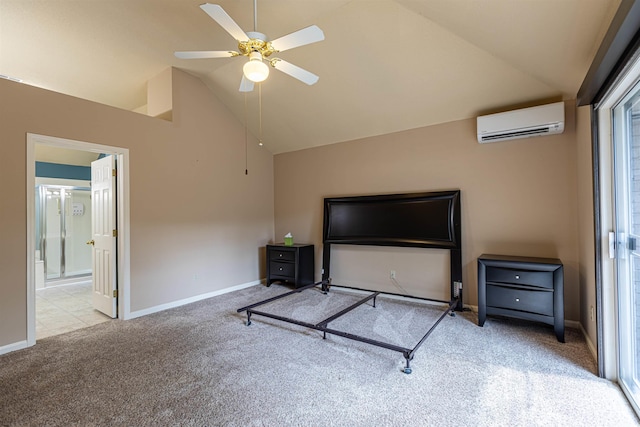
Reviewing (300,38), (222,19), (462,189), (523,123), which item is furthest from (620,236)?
(222,19)

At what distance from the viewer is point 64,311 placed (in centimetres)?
396

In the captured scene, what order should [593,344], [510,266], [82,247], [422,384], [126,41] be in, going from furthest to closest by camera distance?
[82,247] < [126,41] < [510,266] < [593,344] < [422,384]

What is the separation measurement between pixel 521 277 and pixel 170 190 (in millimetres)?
4397

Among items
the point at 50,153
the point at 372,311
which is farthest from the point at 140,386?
the point at 50,153

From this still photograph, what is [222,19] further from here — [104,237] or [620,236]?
[104,237]

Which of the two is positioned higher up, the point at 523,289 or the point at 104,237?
the point at 104,237

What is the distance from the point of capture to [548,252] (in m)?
3.28

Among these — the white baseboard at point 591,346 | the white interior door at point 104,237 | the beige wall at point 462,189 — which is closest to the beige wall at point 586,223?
the white baseboard at point 591,346

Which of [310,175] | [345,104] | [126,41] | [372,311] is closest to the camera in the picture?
[126,41]

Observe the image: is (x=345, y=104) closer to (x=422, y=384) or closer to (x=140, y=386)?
(x=422, y=384)

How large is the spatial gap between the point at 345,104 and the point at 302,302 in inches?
114

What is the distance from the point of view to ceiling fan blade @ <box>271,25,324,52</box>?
196cm

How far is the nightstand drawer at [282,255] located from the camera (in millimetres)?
4832

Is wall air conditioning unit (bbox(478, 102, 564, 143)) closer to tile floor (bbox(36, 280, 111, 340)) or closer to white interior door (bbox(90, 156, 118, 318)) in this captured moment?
white interior door (bbox(90, 156, 118, 318))
